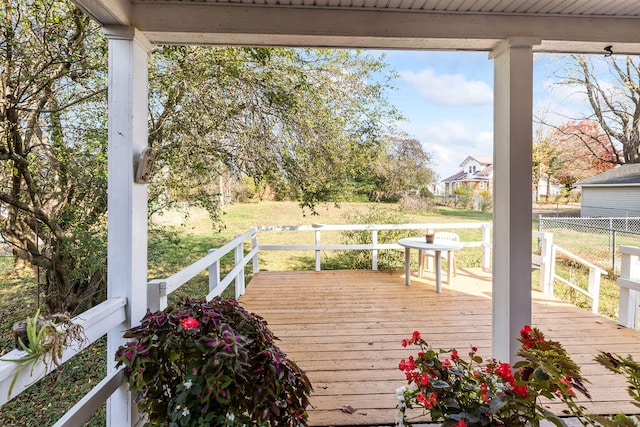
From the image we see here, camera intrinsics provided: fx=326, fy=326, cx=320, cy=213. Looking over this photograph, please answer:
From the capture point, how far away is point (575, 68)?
6621 mm

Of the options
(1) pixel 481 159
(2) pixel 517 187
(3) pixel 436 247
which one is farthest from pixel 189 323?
(1) pixel 481 159

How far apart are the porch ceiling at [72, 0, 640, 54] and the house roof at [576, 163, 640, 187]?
5.25 meters

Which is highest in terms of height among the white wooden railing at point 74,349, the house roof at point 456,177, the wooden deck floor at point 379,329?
the house roof at point 456,177

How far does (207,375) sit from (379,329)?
220 centimetres

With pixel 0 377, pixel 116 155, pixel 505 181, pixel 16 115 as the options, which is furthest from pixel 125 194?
pixel 16 115

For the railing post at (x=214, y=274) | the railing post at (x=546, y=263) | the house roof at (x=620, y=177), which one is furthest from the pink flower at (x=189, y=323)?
the house roof at (x=620, y=177)

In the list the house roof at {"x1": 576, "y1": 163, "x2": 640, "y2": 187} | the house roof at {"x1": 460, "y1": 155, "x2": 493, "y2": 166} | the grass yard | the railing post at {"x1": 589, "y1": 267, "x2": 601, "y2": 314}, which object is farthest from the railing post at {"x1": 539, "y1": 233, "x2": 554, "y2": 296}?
the house roof at {"x1": 460, "y1": 155, "x2": 493, "y2": 166}

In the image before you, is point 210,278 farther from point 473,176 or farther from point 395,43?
point 473,176

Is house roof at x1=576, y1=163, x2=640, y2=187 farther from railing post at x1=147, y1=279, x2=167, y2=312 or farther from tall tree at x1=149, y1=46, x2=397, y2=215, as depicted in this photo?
railing post at x1=147, y1=279, x2=167, y2=312

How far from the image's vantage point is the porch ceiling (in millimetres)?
1689

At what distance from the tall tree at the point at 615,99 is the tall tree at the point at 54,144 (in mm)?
7710

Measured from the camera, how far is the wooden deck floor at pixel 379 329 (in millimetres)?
2039

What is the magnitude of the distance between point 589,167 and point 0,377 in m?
9.46

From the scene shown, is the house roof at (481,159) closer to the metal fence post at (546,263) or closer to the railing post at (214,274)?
the metal fence post at (546,263)
